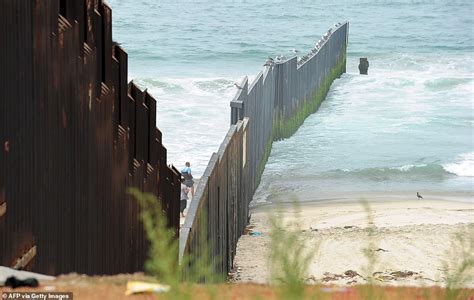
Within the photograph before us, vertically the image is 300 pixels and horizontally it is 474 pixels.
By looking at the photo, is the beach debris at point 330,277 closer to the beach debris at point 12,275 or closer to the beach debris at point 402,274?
the beach debris at point 402,274

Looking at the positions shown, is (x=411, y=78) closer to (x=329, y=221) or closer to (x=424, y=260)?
(x=329, y=221)

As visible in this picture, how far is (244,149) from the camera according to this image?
62.4 ft

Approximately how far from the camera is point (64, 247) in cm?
597

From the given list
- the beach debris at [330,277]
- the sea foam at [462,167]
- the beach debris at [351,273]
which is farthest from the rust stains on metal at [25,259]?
the sea foam at [462,167]

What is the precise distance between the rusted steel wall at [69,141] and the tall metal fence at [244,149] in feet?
2.07

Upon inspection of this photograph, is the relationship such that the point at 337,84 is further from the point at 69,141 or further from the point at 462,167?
the point at 69,141

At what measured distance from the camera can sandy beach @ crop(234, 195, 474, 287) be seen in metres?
17.5

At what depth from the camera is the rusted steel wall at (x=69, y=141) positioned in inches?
205

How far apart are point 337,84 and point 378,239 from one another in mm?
30646

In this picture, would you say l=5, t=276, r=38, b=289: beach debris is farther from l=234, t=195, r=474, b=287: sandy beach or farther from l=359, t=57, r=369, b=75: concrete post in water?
l=359, t=57, r=369, b=75: concrete post in water

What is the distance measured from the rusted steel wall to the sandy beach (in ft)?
24.0

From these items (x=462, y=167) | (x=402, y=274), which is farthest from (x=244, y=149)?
(x=462, y=167)

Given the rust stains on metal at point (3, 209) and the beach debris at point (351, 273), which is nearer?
the rust stains on metal at point (3, 209)

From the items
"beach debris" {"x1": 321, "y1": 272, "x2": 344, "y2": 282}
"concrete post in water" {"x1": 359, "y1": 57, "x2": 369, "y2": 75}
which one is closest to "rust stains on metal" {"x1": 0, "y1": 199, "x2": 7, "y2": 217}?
"beach debris" {"x1": 321, "y1": 272, "x2": 344, "y2": 282}
